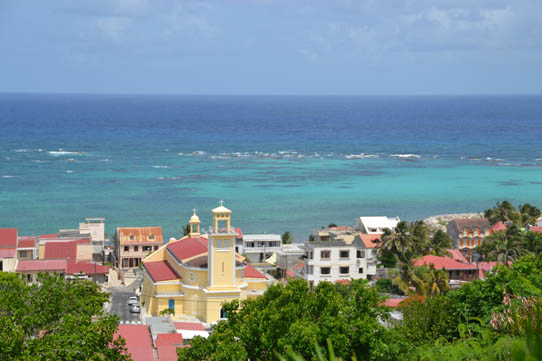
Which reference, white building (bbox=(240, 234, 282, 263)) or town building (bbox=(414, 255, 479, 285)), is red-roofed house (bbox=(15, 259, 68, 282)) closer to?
white building (bbox=(240, 234, 282, 263))

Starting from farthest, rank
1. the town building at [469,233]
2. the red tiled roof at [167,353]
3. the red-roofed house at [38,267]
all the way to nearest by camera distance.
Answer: the town building at [469,233], the red-roofed house at [38,267], the red tiled roof at [167,353]

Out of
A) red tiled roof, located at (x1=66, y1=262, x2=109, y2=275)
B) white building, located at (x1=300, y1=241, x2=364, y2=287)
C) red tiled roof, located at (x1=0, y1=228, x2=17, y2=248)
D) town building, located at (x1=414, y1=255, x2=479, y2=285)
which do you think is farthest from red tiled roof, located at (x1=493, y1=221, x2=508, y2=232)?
red tiled roof, located at (x1=0, y1=228, x2=17, y2=248)

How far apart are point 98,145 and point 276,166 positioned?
→ 41.5 metres

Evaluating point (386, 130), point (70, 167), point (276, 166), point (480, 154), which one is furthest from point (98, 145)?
point (386, 130)

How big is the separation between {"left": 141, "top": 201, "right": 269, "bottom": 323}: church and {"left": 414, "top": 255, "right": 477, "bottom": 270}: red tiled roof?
9.39m

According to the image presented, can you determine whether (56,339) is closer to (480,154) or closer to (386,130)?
(480,154)

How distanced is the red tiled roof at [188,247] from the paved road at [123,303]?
11.7ft

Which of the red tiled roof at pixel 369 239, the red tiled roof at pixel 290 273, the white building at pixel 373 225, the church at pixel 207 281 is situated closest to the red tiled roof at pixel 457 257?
the red tiled roof at pixel 369 239

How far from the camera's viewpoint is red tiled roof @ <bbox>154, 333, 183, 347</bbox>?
29.5 meters

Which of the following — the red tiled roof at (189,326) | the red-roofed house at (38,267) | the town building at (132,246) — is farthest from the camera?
the town building at (132,246)

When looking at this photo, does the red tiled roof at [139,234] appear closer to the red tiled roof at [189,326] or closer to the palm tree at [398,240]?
the palm tree at [398,240]

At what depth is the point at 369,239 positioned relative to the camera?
5353 centimetres

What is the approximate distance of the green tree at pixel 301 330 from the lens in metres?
20.3

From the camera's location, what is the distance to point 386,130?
190 metres
